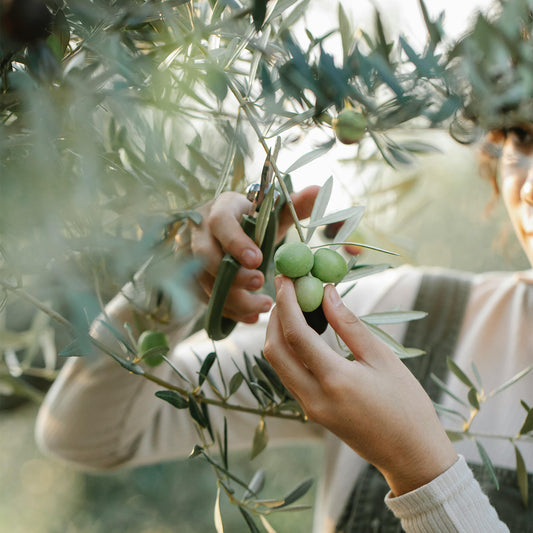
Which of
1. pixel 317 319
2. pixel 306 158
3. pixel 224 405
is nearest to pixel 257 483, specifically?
pixel 224 405

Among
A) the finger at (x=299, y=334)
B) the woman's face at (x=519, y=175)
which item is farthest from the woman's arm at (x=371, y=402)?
the woman's face at (x=519, y=175)

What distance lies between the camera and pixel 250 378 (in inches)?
20.7

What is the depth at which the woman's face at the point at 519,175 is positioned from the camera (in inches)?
35.5

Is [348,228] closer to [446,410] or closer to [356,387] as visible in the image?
[356,387]

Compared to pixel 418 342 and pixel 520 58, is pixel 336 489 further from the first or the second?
pixel 520 58

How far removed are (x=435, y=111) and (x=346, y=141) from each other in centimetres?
8

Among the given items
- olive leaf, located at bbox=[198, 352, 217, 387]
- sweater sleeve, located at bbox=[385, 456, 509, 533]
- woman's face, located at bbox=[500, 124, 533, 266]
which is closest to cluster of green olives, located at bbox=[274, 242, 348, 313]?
olive leaf, located at bbox=[198, 352, 217, 387]

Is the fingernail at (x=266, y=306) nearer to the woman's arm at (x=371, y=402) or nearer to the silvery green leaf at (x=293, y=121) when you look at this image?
the woman's arm at (x=371, y=402)

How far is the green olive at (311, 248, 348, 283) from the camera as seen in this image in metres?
0.37

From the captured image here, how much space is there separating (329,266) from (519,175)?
761 mm

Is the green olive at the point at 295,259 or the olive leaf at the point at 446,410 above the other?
the green olive at the point at 295,259

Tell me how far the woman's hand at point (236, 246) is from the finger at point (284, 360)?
2.6 inches

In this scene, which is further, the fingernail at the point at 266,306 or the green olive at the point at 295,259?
the fingernail at the point at 266,306

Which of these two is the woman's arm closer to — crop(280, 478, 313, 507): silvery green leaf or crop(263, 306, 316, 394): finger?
crop(263, 306, 316, 394): finger
